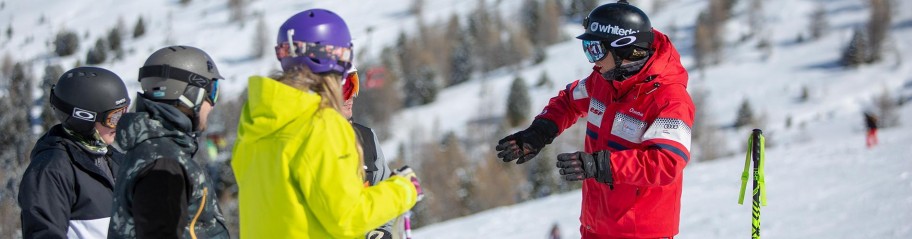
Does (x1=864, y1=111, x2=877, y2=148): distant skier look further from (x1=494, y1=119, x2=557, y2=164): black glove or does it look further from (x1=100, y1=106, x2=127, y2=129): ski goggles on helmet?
(x1=100, y1=106, x2=127, y2=129): ski goggles on helmet

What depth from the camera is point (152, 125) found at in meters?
3.77

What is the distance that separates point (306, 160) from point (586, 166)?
1.59 metres

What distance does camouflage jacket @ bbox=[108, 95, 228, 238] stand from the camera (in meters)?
3.69

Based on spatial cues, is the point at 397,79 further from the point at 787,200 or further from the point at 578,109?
the point at 578,109

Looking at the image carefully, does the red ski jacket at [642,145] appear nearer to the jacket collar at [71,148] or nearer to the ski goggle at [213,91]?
the ski goggle at [213,91]

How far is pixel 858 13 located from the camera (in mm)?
91375

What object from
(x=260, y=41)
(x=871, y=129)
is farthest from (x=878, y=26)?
(x=260, y=41)

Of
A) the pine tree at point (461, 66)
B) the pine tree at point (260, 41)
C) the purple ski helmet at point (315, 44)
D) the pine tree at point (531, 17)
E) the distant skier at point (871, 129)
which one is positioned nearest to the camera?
the purple ski helmet at point (315, 44)

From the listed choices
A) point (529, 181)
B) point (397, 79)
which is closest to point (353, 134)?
point (529, 181)

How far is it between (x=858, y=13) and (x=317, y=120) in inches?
3836

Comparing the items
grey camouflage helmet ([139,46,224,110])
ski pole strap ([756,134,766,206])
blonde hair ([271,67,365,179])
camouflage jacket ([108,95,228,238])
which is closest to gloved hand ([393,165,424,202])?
blonde hair ([271,67,365,179])

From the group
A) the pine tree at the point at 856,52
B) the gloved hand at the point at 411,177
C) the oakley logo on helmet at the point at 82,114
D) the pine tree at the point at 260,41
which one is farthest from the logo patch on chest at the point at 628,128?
the pine tree at the point at 260,41

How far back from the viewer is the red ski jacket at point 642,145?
14.8 ft

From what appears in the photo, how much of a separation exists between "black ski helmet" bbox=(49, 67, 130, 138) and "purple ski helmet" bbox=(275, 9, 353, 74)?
1.44m
